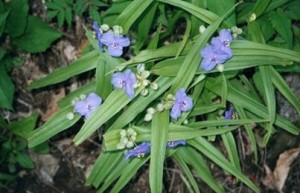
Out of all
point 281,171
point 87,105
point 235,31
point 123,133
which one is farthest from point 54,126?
point 281,171

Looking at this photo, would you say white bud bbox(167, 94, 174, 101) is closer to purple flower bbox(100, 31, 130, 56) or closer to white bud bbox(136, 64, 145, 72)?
white bud bbox(136, 64, 145, 72)

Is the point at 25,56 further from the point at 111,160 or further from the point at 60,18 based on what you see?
the point at 111,160

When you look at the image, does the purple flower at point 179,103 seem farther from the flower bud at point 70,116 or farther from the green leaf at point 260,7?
the green leaf at point 260,7

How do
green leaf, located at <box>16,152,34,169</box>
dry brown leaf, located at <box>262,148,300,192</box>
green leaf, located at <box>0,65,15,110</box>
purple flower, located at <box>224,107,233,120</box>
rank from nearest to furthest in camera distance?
Answer: purple flower, located at <box>224,107,233,120</box> < green leaf, located at <box>0,65,15,110</box> < green leaf, located at <box>16,152,34,169</box> < dry brown leaf, located at <box>262,148,300,192</box>

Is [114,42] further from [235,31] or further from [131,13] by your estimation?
[235,31]

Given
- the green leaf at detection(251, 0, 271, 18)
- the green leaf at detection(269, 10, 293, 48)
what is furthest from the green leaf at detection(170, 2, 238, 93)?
the green leaf at detection(269, 10, 293, 48)

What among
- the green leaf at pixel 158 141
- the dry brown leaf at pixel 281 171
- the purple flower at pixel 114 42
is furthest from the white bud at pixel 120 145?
the dry brown leaf at pixel 281 171
